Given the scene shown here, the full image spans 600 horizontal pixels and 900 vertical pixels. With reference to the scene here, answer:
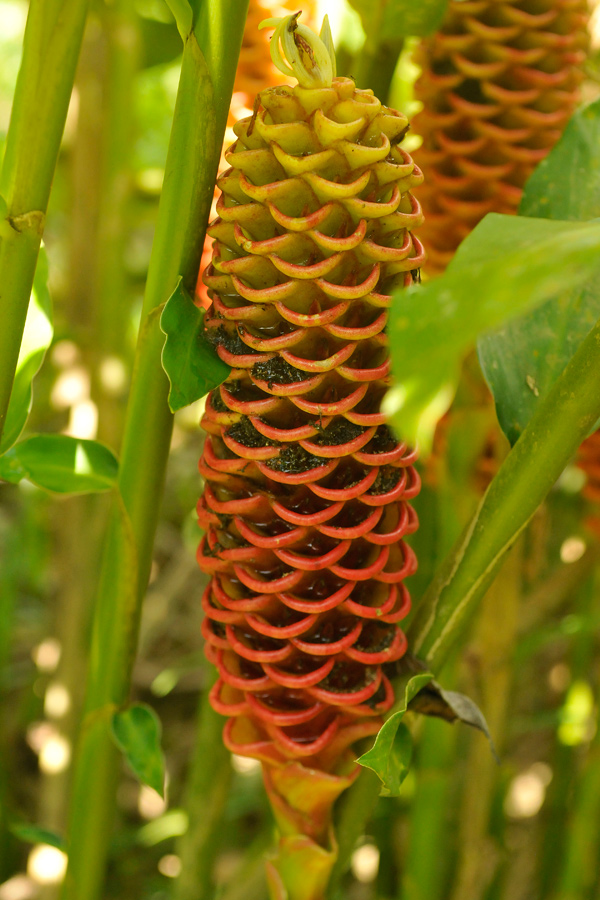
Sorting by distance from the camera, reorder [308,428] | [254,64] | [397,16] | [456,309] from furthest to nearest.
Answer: [254,64], [397,16], [308,428], [456,309]

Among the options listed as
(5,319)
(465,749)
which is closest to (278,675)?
(5,319)

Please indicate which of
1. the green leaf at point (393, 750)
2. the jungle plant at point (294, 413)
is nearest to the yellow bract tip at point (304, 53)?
the jungle plant at point (294, 413)

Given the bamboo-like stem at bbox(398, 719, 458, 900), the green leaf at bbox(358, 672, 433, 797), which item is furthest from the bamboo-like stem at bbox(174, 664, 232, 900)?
the green leaf at bbox(358, 672, 433, 797)

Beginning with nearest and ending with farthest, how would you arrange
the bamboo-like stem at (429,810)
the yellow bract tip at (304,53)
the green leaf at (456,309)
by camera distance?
the green leaf at (456,309) < the yellow bract tip at (304,53) < the bamboo-like stem at (429,810)

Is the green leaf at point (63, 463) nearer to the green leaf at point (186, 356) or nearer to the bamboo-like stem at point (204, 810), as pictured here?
the green leaf at point (186, 356)

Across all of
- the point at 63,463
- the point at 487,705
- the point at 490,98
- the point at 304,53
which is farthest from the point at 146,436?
the point at 487,705

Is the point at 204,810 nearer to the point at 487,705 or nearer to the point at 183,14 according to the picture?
the point at 487,705
